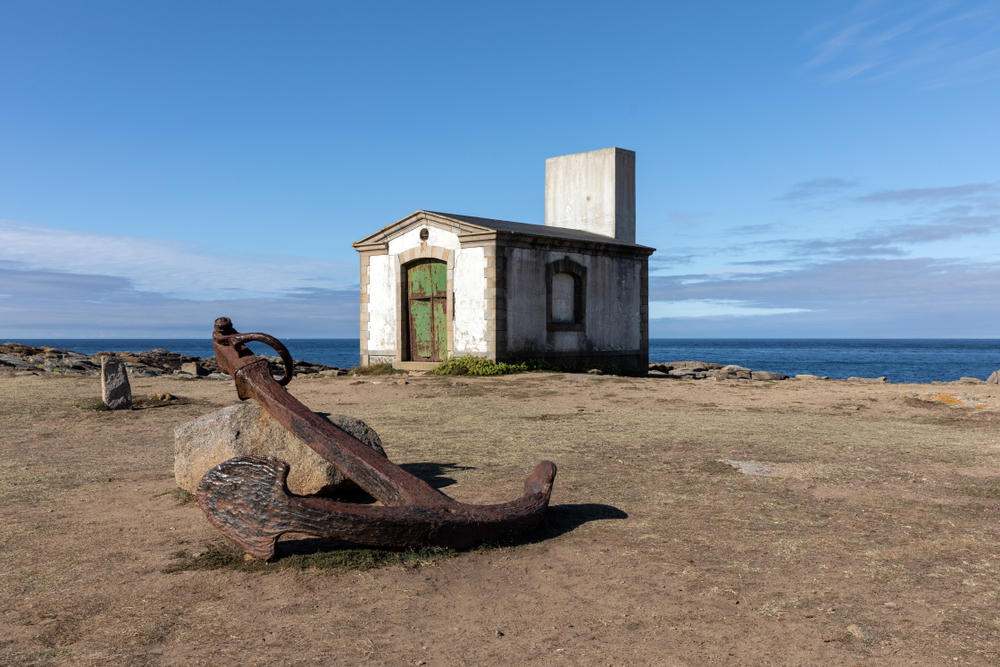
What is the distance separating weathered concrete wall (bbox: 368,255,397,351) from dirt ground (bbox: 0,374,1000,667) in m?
10.6

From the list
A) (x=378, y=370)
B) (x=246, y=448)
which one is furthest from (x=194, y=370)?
(x=246, y=448)

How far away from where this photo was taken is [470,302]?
1641cm

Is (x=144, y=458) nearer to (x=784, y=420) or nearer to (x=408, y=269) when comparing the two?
(x=784, y=420)

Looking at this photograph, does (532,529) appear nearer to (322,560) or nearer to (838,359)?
(322,560)

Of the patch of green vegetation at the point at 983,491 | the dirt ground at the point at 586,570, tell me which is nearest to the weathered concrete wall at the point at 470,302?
the dirt ground at the point at 586,570

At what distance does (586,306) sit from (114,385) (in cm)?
1119

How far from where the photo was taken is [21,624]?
9.34ft

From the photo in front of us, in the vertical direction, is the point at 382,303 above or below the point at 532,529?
above

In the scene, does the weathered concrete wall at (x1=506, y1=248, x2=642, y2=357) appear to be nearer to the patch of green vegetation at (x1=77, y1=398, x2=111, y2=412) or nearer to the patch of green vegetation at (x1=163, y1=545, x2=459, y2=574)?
the patch of green vegetation at (x1=77, y1=398, x2=111, y2=412)

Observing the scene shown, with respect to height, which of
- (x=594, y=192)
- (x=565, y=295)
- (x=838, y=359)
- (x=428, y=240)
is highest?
(x=594, y=192)

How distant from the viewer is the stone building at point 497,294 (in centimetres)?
1623

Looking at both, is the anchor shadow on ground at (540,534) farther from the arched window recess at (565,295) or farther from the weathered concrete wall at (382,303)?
the weathered concrete wall at (382,303)

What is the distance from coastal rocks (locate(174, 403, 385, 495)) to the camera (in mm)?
4719

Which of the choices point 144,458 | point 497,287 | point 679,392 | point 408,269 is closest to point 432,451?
point 144,458
